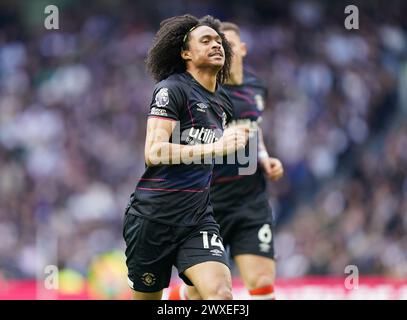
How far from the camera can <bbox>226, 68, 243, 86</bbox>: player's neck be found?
316 inches

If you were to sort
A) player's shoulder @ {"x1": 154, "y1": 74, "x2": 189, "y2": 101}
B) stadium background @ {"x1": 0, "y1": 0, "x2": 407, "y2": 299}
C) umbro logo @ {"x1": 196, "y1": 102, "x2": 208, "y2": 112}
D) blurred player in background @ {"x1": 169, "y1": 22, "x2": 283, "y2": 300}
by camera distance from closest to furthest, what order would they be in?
player's shoulder @ {"x1": 154, "y1": 74, "x2": 189, "y2": 101} → umbro logo @ {"x1": 196, "y1": 102, "x2": 208, "y2": 112} → blurred player in background @ {"x1": 169, "y1": 22, "x2": 283, "y2": 300} → stadium background @ {"x1": 0, "y1": 0, "x2": 407, "y2": 299}

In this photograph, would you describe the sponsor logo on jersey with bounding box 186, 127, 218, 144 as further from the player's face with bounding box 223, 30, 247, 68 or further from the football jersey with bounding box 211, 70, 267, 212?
the player's face with bounding box 223, 30, 247, 68

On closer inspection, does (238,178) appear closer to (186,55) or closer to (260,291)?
(260,291)

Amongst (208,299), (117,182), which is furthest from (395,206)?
(208,299)

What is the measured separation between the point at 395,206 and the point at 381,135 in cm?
148

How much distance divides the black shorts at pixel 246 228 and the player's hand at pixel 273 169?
283mm

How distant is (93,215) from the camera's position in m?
14.3

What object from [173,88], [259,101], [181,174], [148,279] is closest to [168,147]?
[181,174]

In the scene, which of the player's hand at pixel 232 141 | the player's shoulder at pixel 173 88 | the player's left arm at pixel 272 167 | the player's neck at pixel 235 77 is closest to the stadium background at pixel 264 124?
the player's left arm at pixel 272 167

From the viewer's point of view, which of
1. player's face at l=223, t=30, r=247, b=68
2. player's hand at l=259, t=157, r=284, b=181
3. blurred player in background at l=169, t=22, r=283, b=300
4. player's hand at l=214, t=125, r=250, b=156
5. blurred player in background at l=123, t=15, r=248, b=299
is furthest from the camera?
player's face at l=223, t=30, r=247, b=68

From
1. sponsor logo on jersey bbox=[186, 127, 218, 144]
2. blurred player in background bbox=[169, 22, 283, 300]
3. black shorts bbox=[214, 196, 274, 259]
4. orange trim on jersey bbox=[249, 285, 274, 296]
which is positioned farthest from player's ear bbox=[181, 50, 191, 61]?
orange trim on jersey bbox=[249, 285, 274, 296]

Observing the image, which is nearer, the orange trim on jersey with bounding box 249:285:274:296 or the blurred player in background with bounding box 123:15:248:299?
the blurred player in background with bounding box 123:15:248:299

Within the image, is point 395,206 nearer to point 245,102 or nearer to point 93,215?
point 93,215

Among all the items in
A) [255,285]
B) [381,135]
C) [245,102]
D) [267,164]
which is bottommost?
[255,285]
